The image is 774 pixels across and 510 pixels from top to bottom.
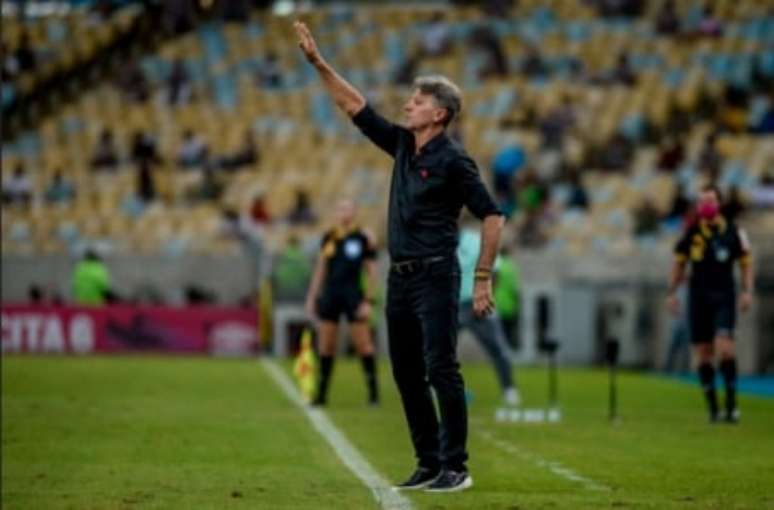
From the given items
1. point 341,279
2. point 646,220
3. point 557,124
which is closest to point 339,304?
point 341,279

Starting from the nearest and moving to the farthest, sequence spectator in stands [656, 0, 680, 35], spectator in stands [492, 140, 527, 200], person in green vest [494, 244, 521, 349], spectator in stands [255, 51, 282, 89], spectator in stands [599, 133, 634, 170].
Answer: person in green vest [494, 244, 521, 349] → spectator in stands [492, 140, 527, 200] → spectator in stands [599, 133, 634, 170] → spectator in stands [656, 0, 680, 35] → spectator in stands [255, 51, 282, 89]

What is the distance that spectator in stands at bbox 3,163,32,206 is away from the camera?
39.9 metres

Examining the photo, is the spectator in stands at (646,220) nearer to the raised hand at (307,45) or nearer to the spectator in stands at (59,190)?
the spectator in stands at (59,190)

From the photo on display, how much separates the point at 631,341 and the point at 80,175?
38.3ft

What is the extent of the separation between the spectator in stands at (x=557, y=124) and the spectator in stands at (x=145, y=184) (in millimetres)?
6917

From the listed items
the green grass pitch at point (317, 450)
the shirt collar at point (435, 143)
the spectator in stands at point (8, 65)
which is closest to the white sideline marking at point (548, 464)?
the green grass pitch at point (317, 450)

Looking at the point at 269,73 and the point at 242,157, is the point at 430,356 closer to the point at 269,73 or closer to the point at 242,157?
the point at 242,157

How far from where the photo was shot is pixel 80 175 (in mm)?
41438

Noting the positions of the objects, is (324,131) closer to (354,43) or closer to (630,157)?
(354,43)

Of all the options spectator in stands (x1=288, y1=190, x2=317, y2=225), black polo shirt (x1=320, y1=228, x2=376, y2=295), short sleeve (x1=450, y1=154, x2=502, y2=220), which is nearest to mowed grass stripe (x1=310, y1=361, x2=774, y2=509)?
black polo shirt (x1=320, y1=228, x2=376, y2=295)

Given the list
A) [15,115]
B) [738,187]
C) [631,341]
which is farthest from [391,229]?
[15,115]

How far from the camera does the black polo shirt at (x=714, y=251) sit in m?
20.6

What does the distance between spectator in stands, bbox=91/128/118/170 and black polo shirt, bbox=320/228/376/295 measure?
63.0ft

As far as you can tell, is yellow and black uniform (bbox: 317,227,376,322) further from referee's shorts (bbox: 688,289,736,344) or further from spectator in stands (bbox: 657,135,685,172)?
spectator in stands (bbox: 657,135,685,172)
